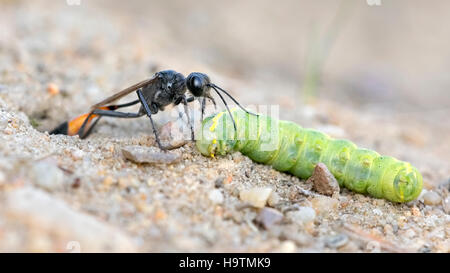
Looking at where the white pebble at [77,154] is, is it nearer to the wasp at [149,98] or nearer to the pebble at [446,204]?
the wasp at [149,98]

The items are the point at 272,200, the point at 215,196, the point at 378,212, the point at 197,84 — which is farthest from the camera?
the point at 197,84

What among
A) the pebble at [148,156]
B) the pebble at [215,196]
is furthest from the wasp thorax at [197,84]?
the pebble at [215,196]

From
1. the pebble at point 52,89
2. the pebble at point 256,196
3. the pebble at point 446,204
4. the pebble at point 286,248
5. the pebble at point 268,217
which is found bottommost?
the pebble at point 446,204

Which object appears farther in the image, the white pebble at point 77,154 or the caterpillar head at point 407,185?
the caterpillar head at point 407,185

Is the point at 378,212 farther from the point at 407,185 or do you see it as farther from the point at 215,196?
the point at 215,196

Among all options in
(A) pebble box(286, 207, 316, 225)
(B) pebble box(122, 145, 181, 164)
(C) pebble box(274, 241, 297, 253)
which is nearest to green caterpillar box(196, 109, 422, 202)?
(B) pebble box(122, 145, 181, 164)

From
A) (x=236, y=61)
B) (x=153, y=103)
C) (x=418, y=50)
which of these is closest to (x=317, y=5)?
(x=418, y=50)

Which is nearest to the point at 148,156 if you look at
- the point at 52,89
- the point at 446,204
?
the point at 52,89

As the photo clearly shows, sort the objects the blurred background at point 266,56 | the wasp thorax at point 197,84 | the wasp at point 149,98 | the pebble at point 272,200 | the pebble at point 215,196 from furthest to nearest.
Answer: the blurred background at point 266,56 < the wasp at point 149,98 < the wasp thorax at point 197,84 < the pebble at point 272,200 < the pebble at point 215,196
